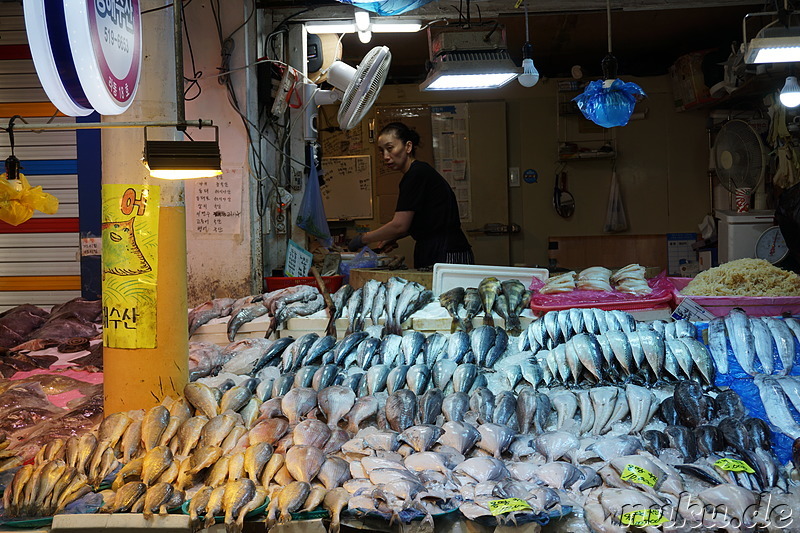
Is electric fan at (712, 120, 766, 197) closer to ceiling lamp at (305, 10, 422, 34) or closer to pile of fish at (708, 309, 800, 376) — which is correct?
ceiling lamp at (305, 10, 422, 34)

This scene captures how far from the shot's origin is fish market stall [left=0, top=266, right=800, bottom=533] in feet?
7.88

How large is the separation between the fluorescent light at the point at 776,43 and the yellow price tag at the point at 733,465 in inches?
124

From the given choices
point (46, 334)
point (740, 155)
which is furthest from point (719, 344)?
point (740, 155)

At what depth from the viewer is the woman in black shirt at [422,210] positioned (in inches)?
246

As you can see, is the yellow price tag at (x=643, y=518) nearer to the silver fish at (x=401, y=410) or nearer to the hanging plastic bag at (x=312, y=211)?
the silver fish at (x=401, y=410)

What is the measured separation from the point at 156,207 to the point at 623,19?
23.7 ft

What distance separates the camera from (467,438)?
2.79 m

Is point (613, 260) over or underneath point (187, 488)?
over

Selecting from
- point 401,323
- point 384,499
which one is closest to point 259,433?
point 384,499

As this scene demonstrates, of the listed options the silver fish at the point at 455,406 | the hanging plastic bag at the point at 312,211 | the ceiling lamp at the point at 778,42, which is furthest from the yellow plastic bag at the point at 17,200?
the ceiling lamp at the point at 778,42

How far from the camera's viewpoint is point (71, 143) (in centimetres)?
692

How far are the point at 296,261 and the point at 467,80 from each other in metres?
2.38

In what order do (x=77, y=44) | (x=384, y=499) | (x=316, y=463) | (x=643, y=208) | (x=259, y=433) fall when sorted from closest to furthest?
(x=77, y=44), (x=384, y=499), (x=316, y=463), (x=259, y=433), (x=643, y=208)

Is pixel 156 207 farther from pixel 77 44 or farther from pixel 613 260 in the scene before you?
pixel 613 260
